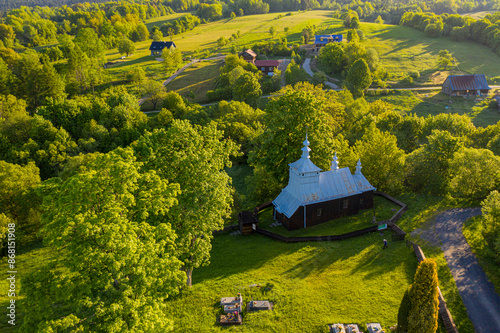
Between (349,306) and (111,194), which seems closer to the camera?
(111,194)

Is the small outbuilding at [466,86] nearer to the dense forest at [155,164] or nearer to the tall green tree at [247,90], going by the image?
the dense forest at [155,164]

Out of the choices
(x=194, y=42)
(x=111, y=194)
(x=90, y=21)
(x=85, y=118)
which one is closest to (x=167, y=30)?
(x=194, y=42)

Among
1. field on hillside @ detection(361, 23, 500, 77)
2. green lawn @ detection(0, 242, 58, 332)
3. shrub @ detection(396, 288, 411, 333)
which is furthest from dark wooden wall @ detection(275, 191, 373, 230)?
field on hillside @ detection(361, 23, 500, 77)

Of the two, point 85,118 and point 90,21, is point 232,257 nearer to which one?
point 85,118

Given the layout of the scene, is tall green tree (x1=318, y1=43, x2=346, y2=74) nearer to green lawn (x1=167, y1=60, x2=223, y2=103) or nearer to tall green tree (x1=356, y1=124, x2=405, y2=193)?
green lawn (x1=167, y1=60, x2=223, y2=103)

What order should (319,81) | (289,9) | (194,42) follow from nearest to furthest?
(319,81) → (194,42) → (289,9)

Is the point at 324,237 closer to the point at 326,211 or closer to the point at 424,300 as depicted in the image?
the point at 326,211

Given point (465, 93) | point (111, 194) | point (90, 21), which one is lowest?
point (465, 93)

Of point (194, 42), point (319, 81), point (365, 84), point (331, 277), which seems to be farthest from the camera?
point (194, 42)
